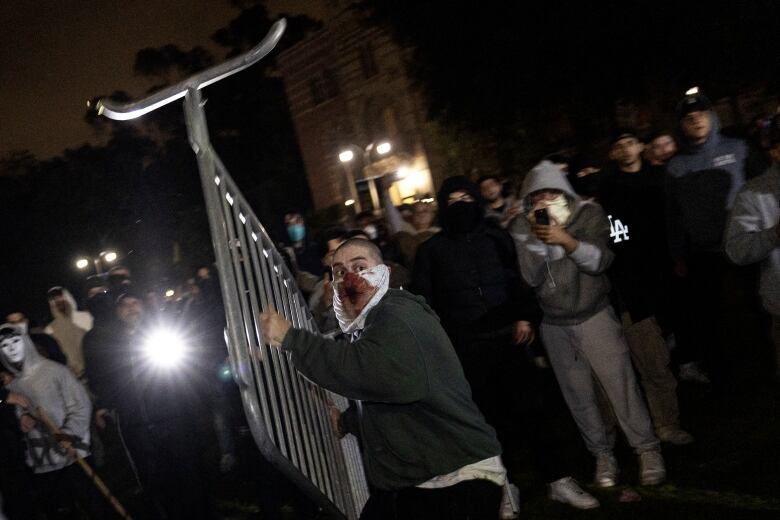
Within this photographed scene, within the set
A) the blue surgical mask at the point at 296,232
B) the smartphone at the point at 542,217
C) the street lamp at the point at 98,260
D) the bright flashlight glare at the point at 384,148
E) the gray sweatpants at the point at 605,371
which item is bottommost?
the gray sweatpants at the point at 605,371

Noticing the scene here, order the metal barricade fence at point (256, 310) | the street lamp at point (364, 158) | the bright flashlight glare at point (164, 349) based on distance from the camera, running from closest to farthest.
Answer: the metal barricade fence at point (256, 310)
the bright flashlight glare at point (164, 349)
the street lamp at point (364, 158)

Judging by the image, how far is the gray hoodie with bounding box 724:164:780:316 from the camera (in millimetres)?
4789

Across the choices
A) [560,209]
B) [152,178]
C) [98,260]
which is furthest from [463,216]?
[98,260]

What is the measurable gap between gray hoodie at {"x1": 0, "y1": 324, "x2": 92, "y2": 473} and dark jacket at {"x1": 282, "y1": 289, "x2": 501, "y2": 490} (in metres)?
4.21

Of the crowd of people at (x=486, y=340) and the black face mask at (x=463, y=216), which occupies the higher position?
the black face mask at (x=463, y=216)

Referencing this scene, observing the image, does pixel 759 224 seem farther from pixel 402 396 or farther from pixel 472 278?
pixel 402 396

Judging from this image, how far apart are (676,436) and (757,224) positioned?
171cm

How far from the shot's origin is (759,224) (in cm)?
486

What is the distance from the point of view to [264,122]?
1694 inches

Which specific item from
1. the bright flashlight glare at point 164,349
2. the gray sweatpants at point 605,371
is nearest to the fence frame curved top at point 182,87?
the gray sweatpants at point 605,371

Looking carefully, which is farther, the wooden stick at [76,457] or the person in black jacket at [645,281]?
the wooden stick at [76,457]

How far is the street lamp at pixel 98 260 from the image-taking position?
54.8m

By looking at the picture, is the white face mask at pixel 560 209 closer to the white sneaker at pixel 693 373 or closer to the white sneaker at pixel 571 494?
the white sneaker at pixel 571 494

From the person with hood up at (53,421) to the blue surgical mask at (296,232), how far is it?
2.37 m
